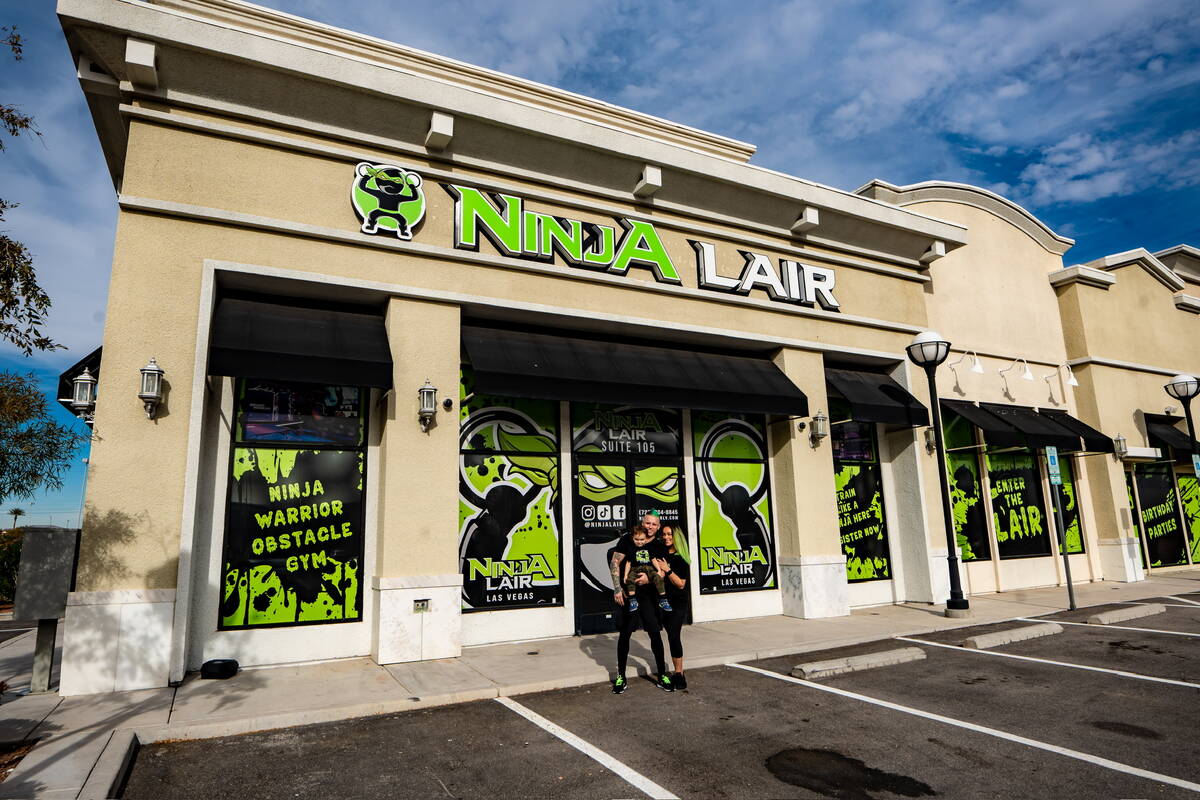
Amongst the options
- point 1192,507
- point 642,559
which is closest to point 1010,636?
point 642,559

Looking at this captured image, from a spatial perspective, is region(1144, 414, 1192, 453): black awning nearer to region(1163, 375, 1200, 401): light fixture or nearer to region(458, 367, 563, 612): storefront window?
region(1163, 375, 1200, 401): light fixture

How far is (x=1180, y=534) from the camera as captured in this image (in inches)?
699

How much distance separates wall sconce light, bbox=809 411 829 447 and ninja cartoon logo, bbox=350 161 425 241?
24.6 feet

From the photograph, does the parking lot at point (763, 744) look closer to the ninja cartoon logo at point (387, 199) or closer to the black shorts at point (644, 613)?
the black shorts at point (644, 613)

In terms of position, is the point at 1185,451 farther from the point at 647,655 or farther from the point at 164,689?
the point at 164,689

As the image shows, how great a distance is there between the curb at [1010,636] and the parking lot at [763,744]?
1.15 metres

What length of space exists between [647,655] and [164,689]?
5.43m

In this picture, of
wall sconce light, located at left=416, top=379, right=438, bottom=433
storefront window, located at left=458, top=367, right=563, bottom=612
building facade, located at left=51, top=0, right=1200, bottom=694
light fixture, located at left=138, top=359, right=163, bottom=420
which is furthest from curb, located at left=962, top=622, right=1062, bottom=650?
→ light fixture, located at left=138, top=359, right=163, bottom=420

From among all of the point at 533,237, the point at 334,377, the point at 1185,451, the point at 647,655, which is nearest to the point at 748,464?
the point at 647,655

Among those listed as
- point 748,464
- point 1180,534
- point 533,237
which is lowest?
point 1180,534

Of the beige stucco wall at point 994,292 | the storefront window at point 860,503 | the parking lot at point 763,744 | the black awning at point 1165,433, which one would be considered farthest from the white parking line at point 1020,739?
the black awning at point 1165,433

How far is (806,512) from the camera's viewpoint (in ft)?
38.4

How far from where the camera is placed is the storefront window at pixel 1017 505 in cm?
1467

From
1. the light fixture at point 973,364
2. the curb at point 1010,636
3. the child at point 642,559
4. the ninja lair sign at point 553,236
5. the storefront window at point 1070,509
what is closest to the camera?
the child at point 642,559
